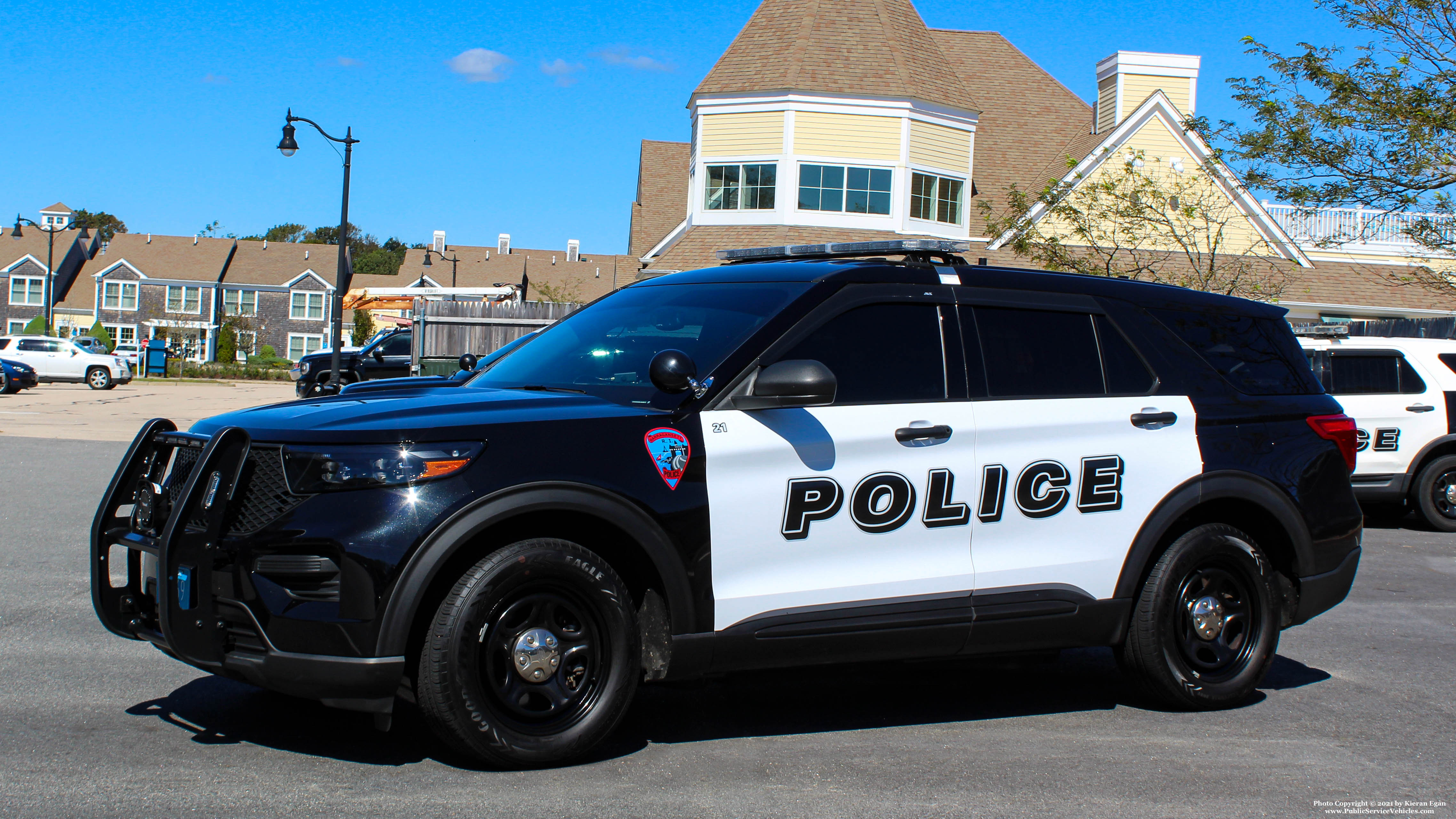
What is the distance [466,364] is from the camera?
627 centimetres

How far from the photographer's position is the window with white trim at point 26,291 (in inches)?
2822

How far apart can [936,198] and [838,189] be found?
2.59 meters

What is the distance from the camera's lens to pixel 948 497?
4766 millimetres

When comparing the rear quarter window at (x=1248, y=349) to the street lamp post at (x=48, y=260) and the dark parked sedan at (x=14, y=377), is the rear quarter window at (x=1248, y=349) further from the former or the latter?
the street lamp post at (x=48, y=260)

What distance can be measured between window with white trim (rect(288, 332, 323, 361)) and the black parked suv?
4712 cm

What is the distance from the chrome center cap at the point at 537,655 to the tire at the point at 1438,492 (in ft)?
36.3

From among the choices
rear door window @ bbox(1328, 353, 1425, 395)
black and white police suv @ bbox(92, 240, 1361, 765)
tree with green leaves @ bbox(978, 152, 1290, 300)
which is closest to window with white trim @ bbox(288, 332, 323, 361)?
tree with green leaves @ bbox(978, 152, 1290, 300)

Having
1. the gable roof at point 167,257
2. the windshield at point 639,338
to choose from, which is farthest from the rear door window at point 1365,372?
the gable roof at point 167,257

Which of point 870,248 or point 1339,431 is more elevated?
point 870,248

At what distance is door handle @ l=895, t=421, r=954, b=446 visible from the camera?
4.70 metres

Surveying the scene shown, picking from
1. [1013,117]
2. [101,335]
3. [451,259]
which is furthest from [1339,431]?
[451,259]

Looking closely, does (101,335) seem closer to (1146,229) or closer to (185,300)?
(185,300)

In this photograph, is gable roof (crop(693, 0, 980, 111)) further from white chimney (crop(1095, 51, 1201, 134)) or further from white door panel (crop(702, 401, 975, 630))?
white door panel (crop(702, 401, 975, 630))

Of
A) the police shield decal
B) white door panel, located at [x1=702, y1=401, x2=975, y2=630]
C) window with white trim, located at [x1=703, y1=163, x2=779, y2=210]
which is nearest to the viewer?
the police shield decal
